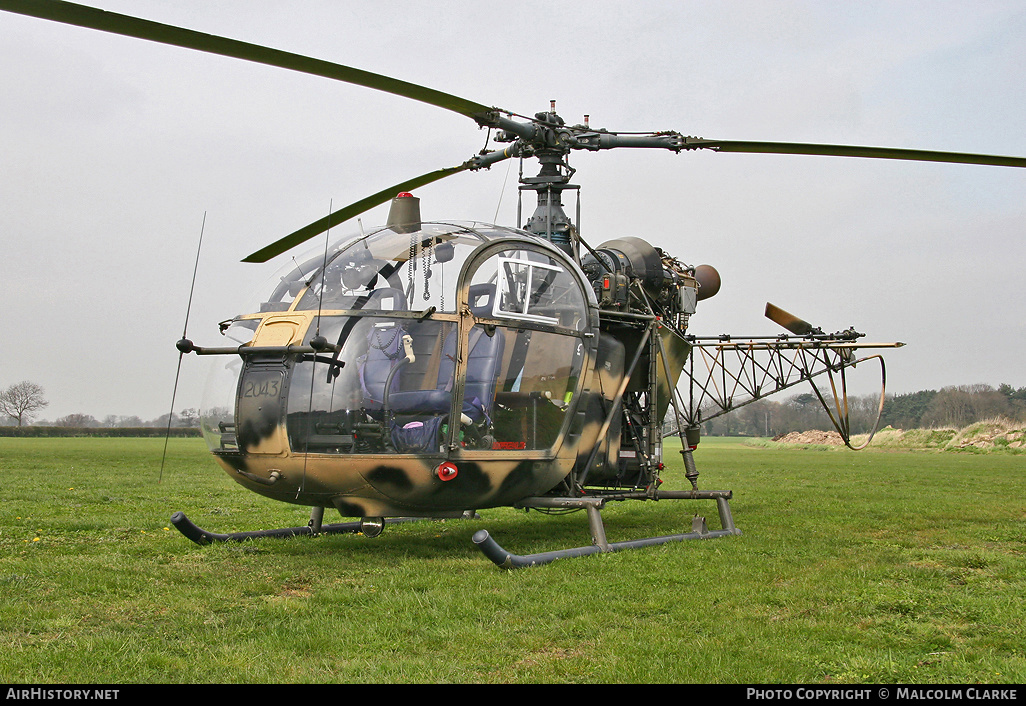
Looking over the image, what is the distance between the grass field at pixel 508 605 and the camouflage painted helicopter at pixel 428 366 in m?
0.66

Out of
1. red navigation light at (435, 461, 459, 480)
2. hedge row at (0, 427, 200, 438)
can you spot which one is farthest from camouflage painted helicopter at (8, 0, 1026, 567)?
hedge row at (0, 427, 200, 438)

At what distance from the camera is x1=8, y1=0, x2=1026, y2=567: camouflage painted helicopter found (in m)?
7.48

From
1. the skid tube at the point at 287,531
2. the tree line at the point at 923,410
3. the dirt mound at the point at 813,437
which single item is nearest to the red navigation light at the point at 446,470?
the skid tube at the point at 287,531

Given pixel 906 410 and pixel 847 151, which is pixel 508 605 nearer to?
pixel 847 151

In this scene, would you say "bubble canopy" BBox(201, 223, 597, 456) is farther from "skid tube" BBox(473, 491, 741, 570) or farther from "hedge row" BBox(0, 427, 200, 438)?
"hedge row" BBox(0, 427, 200, 438)

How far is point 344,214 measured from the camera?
10430mm

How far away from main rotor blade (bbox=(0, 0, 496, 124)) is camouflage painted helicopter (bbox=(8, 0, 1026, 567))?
0.6 inches

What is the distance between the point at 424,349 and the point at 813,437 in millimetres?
64357

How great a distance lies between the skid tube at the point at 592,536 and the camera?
7.51 meters

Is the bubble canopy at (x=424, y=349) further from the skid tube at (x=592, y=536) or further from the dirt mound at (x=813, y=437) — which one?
the dirt mound at (x=813, y=437)

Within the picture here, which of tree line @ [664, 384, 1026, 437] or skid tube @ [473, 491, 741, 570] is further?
tree line @ [664, 384, 1026, 437]
